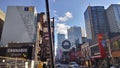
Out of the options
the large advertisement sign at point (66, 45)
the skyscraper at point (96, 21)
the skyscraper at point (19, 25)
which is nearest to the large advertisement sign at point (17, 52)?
the large advertisement sign at point (66, 45)

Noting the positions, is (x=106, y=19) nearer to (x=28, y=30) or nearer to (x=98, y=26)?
(x=98, y=26)

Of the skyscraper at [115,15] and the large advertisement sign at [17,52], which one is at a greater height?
the skyscraper at [115,15]

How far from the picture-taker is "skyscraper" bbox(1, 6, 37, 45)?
162 feet

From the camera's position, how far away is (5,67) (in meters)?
14.9

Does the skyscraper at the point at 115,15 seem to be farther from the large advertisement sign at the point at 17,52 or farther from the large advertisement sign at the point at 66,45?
the large advertisement sign at the point at 66,45

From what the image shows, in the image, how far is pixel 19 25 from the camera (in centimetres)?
5056

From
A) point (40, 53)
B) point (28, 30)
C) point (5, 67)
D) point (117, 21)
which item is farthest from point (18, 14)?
point (117, 21)

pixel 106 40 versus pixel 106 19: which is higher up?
pixel 106 19

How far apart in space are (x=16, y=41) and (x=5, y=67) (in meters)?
35.2

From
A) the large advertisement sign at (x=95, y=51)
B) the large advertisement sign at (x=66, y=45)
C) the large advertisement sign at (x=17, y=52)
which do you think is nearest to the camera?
the large advertisement sign at (x=66, y=45)

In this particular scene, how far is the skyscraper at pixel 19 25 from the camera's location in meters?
49.4

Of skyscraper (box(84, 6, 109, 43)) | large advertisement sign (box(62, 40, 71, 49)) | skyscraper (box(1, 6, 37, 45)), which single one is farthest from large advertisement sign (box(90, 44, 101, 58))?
skyscraper (box(84, 6, 109, 43))

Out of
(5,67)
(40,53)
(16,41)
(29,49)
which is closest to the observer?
(5,67)

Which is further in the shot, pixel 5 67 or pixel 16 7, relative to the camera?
pixel 16 7
